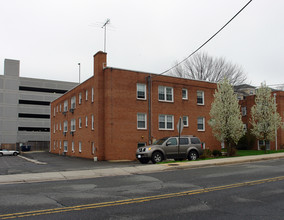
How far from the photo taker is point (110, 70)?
25.2 metres

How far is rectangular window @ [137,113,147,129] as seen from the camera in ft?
86.7

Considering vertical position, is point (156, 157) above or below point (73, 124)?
below

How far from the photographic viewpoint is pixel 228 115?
24.1 m

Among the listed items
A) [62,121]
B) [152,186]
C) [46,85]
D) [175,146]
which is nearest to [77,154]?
[62,121]

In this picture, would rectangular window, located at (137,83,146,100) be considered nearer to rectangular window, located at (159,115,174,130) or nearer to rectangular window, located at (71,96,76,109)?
rectangular window, located at (159,115,174,130)

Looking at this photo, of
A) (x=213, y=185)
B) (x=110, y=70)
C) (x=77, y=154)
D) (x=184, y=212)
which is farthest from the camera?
(x=77, y=154)

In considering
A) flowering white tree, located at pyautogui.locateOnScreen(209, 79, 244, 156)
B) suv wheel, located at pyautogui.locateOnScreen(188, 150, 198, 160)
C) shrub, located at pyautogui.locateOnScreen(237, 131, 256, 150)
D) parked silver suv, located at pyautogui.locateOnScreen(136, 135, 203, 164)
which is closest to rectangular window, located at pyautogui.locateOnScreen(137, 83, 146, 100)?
flowering white tree, located at pyautogui.locateOnScreen(209, 79, 244, 156)

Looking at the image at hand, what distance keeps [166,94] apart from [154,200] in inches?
836

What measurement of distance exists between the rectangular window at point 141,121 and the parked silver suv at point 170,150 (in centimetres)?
705

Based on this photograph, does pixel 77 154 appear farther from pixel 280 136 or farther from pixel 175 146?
pixel 280 136

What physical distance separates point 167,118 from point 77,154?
453 inches

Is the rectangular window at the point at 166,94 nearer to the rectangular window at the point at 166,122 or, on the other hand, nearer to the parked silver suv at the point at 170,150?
the rectangular window at the point at 166,122

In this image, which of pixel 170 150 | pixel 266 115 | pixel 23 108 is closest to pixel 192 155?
pixel 170 150

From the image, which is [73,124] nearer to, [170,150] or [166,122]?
[166,122]
